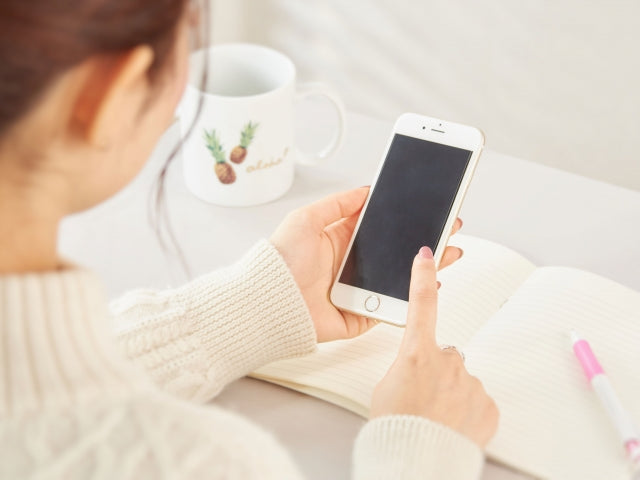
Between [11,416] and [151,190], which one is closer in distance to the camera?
[11,416]

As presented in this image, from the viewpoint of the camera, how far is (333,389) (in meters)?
0.57

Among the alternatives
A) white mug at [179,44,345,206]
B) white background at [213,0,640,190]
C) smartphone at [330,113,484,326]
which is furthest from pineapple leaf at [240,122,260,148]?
white background at [213,0,640,190]

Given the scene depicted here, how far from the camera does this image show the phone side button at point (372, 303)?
630mm

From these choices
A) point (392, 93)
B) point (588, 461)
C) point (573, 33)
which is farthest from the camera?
point (392, 93)

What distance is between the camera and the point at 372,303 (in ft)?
2.08

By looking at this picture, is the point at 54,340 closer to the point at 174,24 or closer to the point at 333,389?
the point at 174,24

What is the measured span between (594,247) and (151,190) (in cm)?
42

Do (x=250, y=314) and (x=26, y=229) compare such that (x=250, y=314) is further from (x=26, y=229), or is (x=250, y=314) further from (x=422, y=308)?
(x=26, y=229)

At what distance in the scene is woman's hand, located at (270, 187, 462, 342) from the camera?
63cm

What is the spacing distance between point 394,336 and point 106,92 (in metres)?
0.37

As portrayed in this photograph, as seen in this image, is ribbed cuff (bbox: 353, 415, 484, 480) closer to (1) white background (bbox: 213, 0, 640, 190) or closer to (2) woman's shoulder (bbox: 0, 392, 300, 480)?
(2) woman's shoulder (bbox: 0, 392, 300, 480)

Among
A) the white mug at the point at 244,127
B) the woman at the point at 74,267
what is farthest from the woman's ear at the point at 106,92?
the white mug at the point at 244,127

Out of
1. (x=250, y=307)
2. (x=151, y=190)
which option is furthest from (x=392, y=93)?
(x=250, y=307)

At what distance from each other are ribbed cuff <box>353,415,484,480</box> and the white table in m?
0.26
